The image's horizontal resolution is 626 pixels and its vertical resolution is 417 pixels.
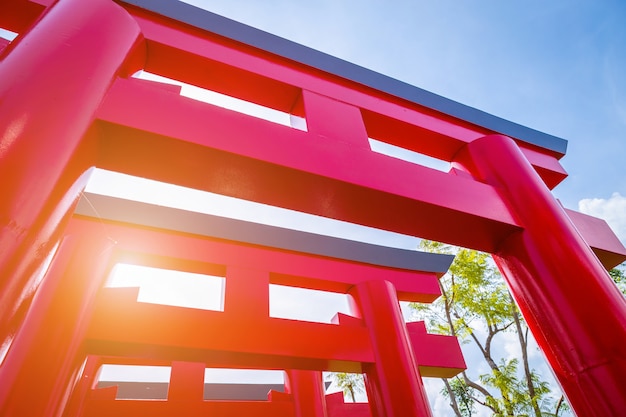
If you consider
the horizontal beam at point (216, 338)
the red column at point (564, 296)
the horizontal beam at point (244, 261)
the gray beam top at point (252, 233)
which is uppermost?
the gray beam top at point (252, 233)

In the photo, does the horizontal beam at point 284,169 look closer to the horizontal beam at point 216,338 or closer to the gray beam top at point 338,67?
the gray beam top at point 338,67

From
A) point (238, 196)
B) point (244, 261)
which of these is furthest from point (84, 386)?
point (238, 196)

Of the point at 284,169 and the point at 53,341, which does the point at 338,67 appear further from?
the point at 53,341

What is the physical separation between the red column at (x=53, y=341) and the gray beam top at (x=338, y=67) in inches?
89.3

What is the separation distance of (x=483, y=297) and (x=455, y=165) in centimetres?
1042

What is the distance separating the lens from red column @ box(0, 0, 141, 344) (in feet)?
4.05

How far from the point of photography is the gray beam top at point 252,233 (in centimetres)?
441

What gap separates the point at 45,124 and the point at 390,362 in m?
3.48

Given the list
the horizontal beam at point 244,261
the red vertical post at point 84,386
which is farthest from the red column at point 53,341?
the red vertical post at point 84,386

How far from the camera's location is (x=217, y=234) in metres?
4.88

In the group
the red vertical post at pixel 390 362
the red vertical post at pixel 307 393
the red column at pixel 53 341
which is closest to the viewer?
the red column at pixel 53 341

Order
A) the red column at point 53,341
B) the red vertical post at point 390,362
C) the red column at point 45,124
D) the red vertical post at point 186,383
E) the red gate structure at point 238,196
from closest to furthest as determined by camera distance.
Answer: the red column at point 45,124 < the red gate structure at point 238,196 < the red column at point 53,341 < the red vertical post at point 390,362 < the red vertical post at point 186,383

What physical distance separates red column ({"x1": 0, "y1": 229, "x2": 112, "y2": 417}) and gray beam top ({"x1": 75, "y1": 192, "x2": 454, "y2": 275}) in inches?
43.0

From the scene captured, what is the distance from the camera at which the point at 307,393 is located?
5.96 m
